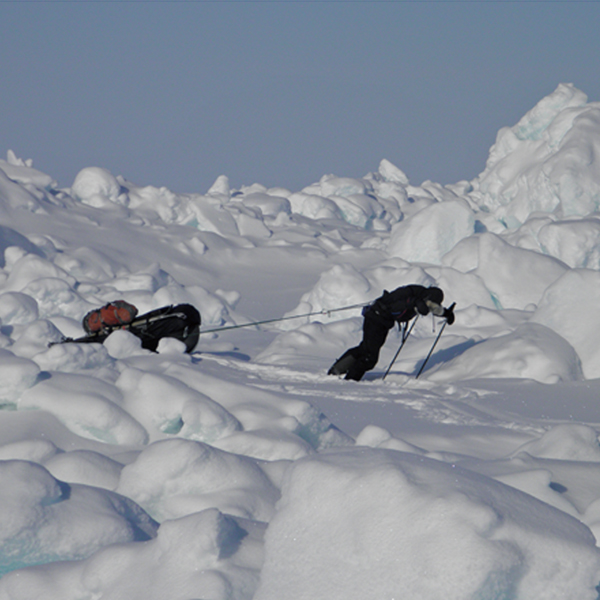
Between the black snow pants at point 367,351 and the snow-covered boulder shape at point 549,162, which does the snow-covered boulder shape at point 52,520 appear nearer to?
the black snow pants at point 367,351

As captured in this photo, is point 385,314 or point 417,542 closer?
point 417,542

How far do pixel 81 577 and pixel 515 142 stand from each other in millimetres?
32654

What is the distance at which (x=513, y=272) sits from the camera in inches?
603

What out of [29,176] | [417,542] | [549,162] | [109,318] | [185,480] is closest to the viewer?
[417,542]

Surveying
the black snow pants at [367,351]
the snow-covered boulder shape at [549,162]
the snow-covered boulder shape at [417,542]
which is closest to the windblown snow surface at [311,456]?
the snow-covered boulder shape at [417,542]

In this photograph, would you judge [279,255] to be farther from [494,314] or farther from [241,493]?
[241,493]

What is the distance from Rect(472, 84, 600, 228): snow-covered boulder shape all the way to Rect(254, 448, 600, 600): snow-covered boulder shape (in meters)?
21.8

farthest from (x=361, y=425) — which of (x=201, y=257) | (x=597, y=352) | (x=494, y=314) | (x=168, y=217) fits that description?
(x=168, y=217)

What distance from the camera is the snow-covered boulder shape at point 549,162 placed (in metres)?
22.4

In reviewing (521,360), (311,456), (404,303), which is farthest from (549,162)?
(311,456)

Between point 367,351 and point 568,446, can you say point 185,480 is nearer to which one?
point 568,446

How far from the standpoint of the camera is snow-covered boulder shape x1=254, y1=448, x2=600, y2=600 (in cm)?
199

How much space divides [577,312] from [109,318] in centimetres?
556

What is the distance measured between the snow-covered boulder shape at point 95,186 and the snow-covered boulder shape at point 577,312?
24.3 m
